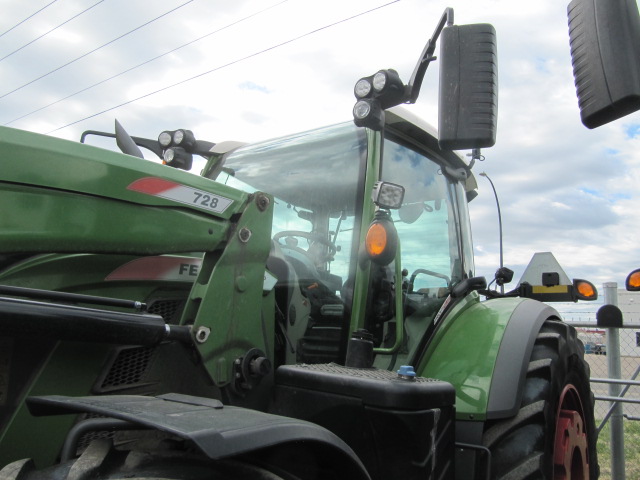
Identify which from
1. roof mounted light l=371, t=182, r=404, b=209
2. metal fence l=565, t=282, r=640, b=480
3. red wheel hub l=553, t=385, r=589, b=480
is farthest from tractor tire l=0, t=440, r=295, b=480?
metal fence l=565, t=282, r=640, b=480

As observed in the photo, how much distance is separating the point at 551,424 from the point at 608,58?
166cm

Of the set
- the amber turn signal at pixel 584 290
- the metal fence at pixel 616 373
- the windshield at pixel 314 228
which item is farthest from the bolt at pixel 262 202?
the metal fence at pixel 616 373

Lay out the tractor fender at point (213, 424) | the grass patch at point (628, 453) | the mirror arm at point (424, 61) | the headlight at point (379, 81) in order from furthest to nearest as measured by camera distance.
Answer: the grass patch at point (628, 453), the headlight at point (379, 81), the mirror arm at point (424, 61), the tractor fender at point (213, 424)

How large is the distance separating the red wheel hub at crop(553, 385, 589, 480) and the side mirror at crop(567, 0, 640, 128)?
5.34 ft

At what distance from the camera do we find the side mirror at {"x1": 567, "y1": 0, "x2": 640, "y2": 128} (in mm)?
1744

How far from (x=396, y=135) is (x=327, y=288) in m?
0.88

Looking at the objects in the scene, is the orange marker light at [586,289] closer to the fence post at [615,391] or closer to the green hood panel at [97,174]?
the fence post at [615,391]

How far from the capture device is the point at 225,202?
2.30 meters

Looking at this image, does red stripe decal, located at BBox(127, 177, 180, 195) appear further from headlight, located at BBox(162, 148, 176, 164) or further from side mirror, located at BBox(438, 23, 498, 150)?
headlight, located at BBox(162, 148, 176, 164)

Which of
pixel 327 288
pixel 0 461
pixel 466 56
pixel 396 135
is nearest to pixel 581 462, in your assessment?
pixel 327 288

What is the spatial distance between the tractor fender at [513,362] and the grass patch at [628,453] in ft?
11.0

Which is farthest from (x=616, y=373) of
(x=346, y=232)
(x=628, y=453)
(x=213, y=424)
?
(x=213, y=424)

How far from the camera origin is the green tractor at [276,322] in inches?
64.5

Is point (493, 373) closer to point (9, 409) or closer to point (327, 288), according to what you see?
point (327, 288)
